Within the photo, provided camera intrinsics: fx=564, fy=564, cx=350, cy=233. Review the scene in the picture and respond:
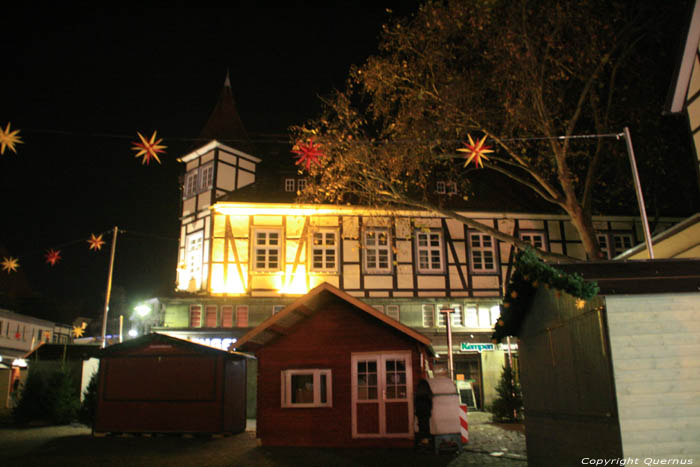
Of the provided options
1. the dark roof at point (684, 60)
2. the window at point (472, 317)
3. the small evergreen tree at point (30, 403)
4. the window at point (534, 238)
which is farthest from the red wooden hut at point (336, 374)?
the window at point (534, 238)

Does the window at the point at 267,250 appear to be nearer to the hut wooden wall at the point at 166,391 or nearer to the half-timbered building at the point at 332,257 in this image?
the half-timbered building at the point at 332,257

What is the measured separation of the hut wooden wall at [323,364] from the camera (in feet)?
41.9

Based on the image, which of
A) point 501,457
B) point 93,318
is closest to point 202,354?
point 501,457

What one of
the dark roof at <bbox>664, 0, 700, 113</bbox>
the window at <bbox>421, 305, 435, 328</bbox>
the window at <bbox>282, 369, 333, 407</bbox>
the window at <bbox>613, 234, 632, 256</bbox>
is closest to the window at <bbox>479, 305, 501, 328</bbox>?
the window at <bbox>421, 305, 435, 328</bbox>

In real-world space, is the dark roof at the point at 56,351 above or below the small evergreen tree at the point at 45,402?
above

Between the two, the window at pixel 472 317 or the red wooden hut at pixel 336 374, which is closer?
the red wooden hut at pixel 336 374

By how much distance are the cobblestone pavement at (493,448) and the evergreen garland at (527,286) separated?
2.52 m

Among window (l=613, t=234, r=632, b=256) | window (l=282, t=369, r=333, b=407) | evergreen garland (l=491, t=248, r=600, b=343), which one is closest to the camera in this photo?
evergreen garland (l=491, t=248, r=600, b=343)

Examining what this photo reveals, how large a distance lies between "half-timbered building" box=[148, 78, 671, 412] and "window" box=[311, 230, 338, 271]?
0.04 m

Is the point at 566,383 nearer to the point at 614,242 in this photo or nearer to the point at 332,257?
the point at 332,257

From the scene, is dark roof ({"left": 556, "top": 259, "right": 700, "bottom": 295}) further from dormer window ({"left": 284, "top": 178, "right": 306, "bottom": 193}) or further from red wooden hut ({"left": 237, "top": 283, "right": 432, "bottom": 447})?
dormer window ({"left": 284, "top": 178, "right": 306, "bottom": 193})

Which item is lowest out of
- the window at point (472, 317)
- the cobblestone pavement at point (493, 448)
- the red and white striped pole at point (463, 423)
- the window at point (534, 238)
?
the cobblestone pavement at point (493, 448)

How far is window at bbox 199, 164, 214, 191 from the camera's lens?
23969 millimetres

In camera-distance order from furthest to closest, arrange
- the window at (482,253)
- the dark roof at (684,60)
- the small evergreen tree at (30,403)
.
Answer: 1. the window at (482,253)
2. the small evergreen tree at (30,403)
3. the dark roof at (684,60)
